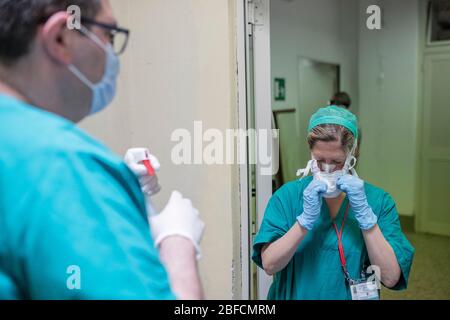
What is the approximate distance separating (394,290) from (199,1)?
0.99 metres

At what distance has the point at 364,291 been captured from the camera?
0.96 meters

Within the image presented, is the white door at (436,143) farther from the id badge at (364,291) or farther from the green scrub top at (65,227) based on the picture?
the green scrub top at (65,227)

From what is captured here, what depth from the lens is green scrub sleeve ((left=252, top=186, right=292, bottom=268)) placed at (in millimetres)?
1021

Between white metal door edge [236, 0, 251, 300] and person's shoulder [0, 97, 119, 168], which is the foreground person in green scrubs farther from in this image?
person's shoulder [0, 97, 119, 168]

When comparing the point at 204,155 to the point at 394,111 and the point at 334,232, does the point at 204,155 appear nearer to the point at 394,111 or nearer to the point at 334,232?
the point at 334,232

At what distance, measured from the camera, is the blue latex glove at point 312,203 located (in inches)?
36.8

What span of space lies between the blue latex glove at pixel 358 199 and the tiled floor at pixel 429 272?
0.22m

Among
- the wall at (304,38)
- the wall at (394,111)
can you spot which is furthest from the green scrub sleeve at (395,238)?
the wall at (394,111)

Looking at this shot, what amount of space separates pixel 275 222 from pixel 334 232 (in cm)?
15

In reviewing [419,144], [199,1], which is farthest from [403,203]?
[199,1]

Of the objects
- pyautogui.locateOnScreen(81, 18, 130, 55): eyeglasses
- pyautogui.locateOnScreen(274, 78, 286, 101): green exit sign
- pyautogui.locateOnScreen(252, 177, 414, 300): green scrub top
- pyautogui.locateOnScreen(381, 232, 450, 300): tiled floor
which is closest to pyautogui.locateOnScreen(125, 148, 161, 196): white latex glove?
pyautogui.locateOnScreen(81, 18, 130, 55): eyeglasses

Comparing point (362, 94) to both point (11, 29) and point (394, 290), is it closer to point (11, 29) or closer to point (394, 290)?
point (394, 290)

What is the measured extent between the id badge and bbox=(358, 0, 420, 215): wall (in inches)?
43.3

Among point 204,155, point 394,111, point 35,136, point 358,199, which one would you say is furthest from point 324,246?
point 394,111
